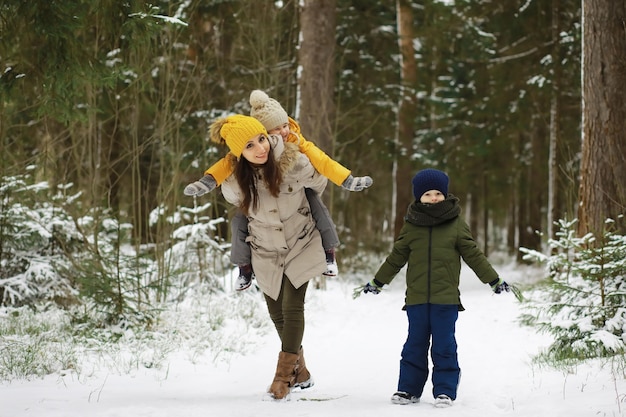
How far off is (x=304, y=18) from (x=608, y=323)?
7.56 meters

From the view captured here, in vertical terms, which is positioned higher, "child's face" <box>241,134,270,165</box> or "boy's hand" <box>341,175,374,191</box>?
"child's face" <box>241,134,270,165</box>

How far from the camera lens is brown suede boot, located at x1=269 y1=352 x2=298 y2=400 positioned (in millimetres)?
4418

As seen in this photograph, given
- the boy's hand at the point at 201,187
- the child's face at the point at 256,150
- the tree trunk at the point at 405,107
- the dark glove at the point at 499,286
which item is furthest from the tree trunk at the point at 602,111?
the tree trunk at the point at 405,107

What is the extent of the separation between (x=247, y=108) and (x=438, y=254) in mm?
9842

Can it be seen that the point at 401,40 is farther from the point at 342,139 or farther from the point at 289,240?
the point at 289,240

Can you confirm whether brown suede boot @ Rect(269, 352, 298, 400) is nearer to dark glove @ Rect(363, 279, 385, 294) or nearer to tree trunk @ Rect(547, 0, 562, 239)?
dark glove @ Rect(363, 279, 385, 294)

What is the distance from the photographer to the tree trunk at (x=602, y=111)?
6.93 meters

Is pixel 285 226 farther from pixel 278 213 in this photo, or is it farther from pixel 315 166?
pixel 315 166

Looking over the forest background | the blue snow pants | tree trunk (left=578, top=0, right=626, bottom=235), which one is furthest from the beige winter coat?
tree trunk (left=578, top=0, right=626, bottom=235)

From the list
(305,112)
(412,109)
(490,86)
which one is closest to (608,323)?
(305,112)

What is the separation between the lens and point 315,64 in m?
11.0

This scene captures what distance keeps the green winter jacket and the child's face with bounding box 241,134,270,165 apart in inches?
43.8

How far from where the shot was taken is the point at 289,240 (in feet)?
15.3

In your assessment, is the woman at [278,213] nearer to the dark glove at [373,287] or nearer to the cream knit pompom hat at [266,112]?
the cream knit pompom hat at [266,112]
